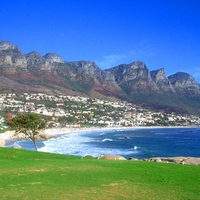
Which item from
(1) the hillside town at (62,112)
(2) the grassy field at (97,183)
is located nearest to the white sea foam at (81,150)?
(2) the grassy field at (97,183)

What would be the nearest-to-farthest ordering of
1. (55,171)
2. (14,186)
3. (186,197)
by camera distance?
(186,197) < (14,186) < (55,171)

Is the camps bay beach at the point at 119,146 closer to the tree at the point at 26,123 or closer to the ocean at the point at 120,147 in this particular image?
the ocean at the point at 120,147

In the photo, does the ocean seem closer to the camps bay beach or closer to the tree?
the camps bay beach

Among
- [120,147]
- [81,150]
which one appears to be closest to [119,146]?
[120,147]

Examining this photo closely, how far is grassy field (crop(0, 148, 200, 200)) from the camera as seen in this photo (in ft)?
35.6

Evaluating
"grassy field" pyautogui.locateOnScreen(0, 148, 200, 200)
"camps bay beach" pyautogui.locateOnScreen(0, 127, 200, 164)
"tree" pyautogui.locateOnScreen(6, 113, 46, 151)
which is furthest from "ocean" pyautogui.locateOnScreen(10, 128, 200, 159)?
"grassy field" pyautogui.locateOnScreen(0, 148, 200, 200)

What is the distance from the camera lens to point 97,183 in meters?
13.0

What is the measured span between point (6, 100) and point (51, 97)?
1459 inches

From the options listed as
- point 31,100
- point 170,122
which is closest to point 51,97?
point 31,100

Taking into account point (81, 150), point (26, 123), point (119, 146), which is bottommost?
point (119, 146)

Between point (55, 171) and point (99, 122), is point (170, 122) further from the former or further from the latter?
point (55, 171)

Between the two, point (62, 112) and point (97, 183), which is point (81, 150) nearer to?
point (97, 183)

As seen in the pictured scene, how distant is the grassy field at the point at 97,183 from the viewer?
1084 cm

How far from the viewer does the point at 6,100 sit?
168 metres
